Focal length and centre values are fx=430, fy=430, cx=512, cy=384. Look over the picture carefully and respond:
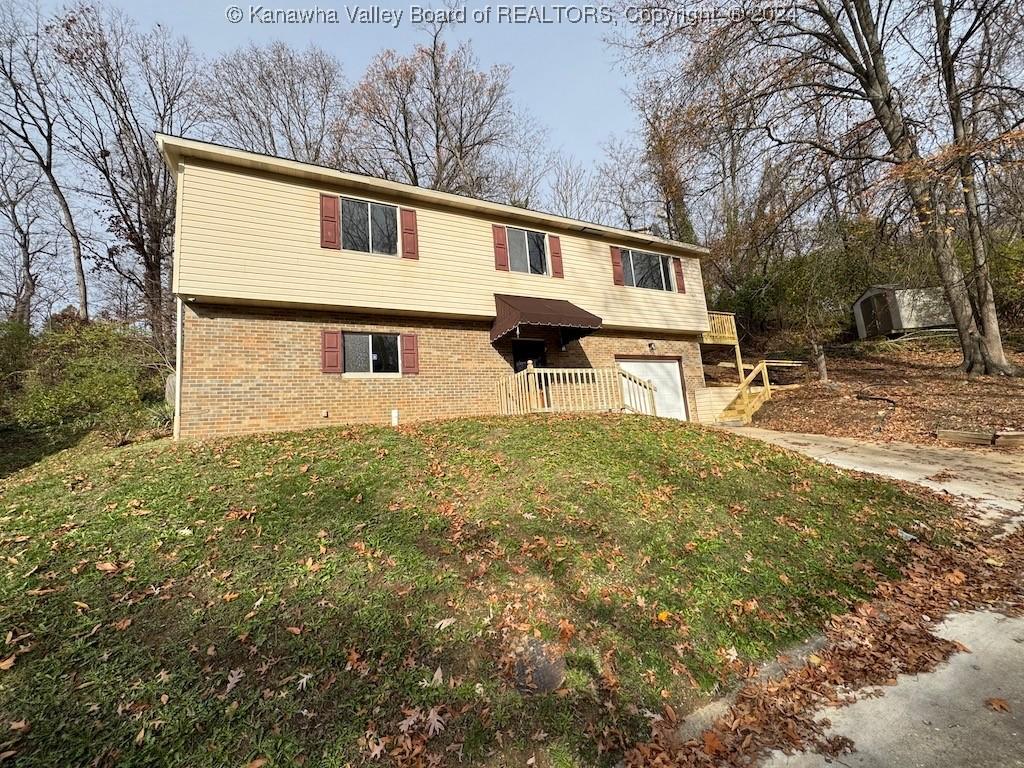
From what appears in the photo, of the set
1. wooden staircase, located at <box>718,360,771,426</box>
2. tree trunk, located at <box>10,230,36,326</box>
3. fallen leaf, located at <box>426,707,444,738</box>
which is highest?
tree trunk, located at <box>10,230,36,326</box>

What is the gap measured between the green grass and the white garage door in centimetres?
757

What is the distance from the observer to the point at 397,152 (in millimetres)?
24594

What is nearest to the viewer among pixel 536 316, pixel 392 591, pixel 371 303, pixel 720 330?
pixel 392 591

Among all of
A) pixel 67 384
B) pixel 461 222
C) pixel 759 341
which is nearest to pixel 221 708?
pixel 461 222

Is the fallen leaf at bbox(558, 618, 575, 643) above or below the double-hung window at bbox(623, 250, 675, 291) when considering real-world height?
below

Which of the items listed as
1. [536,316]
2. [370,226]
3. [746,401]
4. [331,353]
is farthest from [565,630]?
[746,401]

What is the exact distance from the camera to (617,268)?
45.0ft

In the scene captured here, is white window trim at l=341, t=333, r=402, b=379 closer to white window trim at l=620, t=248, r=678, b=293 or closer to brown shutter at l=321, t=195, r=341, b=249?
brown shutter at l=321, t=195, r=341, b=249

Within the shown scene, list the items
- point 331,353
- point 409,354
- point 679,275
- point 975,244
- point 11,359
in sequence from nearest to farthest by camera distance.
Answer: point 331,353, point 409,354, point 975,244, point 11,359, point 679,275

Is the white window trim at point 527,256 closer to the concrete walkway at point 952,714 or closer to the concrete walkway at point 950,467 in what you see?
the concrete walkway at point 950,467

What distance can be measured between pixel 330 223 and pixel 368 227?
847 millimetres

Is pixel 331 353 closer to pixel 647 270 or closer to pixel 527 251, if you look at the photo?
pixel 527 251

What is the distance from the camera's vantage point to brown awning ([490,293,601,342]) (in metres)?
10.5

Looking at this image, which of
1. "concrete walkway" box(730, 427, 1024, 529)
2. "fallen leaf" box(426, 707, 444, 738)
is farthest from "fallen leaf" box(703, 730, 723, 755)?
"concrete walkway" box(730, 427, 1024, 529)
